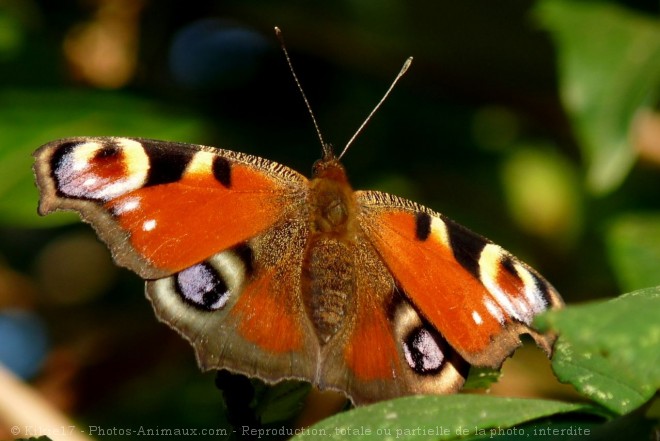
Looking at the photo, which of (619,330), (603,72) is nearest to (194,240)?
(619,330)

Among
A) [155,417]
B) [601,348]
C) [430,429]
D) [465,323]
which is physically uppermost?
[601,348]

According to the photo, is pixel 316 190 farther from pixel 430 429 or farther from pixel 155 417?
pixel 155 417

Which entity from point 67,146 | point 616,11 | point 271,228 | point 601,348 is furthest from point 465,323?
point 616,11

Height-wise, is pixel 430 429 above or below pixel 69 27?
above

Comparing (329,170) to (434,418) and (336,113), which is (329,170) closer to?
(434,418)

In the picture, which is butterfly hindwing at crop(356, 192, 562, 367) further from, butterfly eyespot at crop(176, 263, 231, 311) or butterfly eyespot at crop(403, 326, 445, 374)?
butterfly eyespot at crop(176, 263, 231, 311)

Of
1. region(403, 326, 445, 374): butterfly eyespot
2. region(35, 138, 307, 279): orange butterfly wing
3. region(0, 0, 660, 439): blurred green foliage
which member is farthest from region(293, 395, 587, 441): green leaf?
region(0, 0, 660, 439): blurred green foliage

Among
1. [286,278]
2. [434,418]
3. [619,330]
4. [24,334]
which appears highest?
[619,330]
